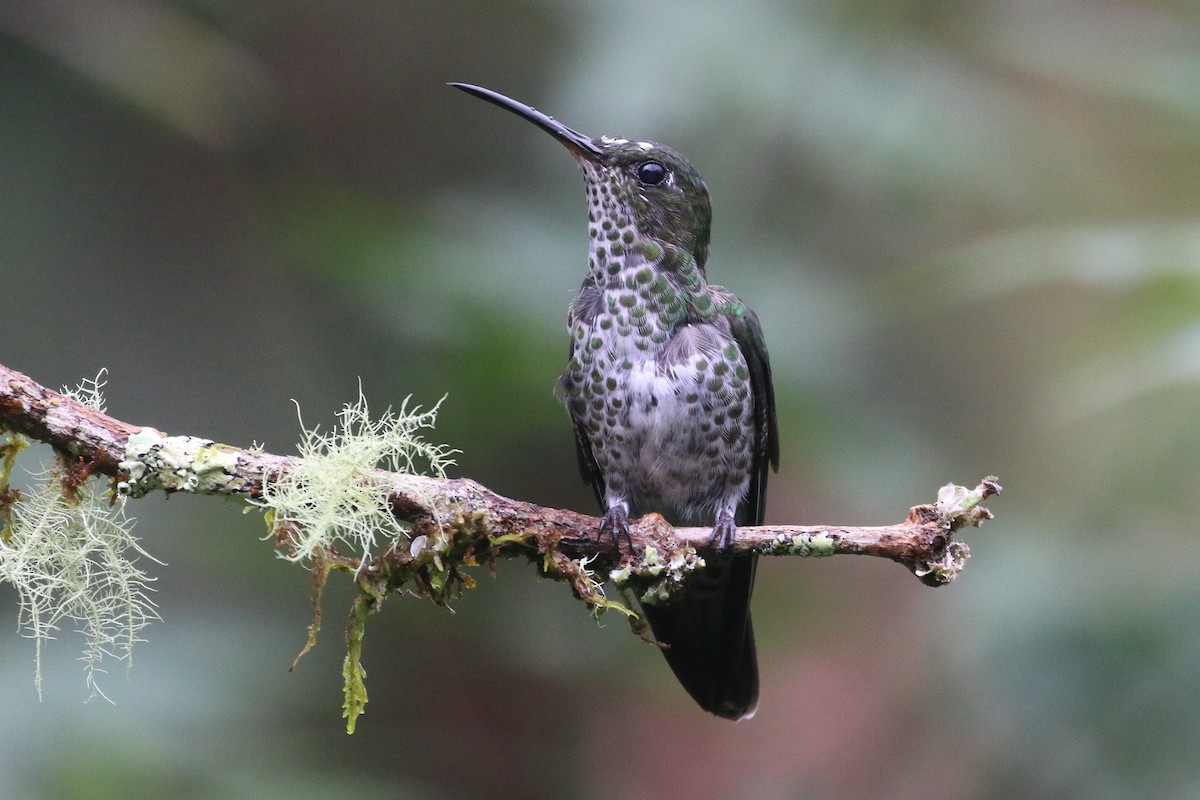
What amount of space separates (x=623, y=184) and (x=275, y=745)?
84.0 inches

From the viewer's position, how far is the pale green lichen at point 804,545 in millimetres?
2486

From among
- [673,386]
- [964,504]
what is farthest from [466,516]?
[673,386]

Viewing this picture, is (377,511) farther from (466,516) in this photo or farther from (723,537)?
(723,537)

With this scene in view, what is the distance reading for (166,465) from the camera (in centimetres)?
224

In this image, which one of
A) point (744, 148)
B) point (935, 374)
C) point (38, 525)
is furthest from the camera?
point (935, 374)

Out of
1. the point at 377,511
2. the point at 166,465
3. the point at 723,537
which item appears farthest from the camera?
the point at 723,537

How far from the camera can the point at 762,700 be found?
253 inches

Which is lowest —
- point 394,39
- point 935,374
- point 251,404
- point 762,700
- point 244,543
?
point 244,543

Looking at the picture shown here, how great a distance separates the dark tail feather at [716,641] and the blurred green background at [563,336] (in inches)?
24.8

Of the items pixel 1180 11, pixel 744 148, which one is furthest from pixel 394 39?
pixel 1180 11

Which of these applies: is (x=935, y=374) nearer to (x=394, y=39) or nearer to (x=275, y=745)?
(x=394, y=39)

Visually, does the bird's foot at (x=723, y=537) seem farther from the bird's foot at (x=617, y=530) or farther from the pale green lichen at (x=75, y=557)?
the pale green lichen at (x=75, y=557)

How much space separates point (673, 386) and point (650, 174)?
2.25ft

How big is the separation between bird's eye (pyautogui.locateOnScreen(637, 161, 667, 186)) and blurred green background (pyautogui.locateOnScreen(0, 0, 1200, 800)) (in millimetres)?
203
